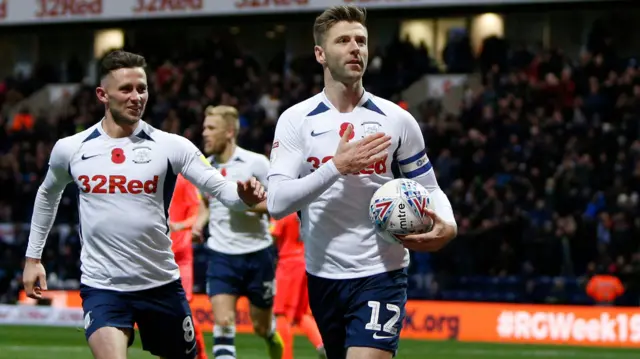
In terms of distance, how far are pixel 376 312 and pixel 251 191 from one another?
0.99m

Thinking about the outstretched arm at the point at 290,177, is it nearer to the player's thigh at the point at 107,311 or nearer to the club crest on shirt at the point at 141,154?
the club crest on shirt at the point at 141,154

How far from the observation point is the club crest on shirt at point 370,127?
20.0 feet

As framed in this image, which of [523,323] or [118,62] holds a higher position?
[118,62]

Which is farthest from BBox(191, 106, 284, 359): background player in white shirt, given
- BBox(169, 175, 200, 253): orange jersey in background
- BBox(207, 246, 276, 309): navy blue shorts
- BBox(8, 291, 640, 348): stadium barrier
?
BBox(8, 291, 640, 348): stadium barrier

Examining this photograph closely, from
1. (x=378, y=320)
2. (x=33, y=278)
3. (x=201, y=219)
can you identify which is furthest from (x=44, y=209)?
(x=201, y=219)

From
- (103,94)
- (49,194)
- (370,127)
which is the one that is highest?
(103,94)

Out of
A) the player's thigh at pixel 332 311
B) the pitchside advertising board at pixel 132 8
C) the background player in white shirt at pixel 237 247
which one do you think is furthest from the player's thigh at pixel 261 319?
the pitchside advertising board at pixel 132 8

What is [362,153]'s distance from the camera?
18.4 ft

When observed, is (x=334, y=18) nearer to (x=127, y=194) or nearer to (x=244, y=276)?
(x=127, y=194)

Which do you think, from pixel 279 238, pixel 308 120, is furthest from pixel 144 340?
pixel 279 238

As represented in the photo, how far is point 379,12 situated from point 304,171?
19.5 meters

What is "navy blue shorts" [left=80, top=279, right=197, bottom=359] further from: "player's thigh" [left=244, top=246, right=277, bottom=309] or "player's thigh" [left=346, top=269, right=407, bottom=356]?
"player's thigh" [left=244, top=246, right=277, bottom=309]

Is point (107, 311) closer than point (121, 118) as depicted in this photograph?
Yes

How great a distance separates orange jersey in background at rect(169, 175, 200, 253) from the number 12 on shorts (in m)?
5.35
